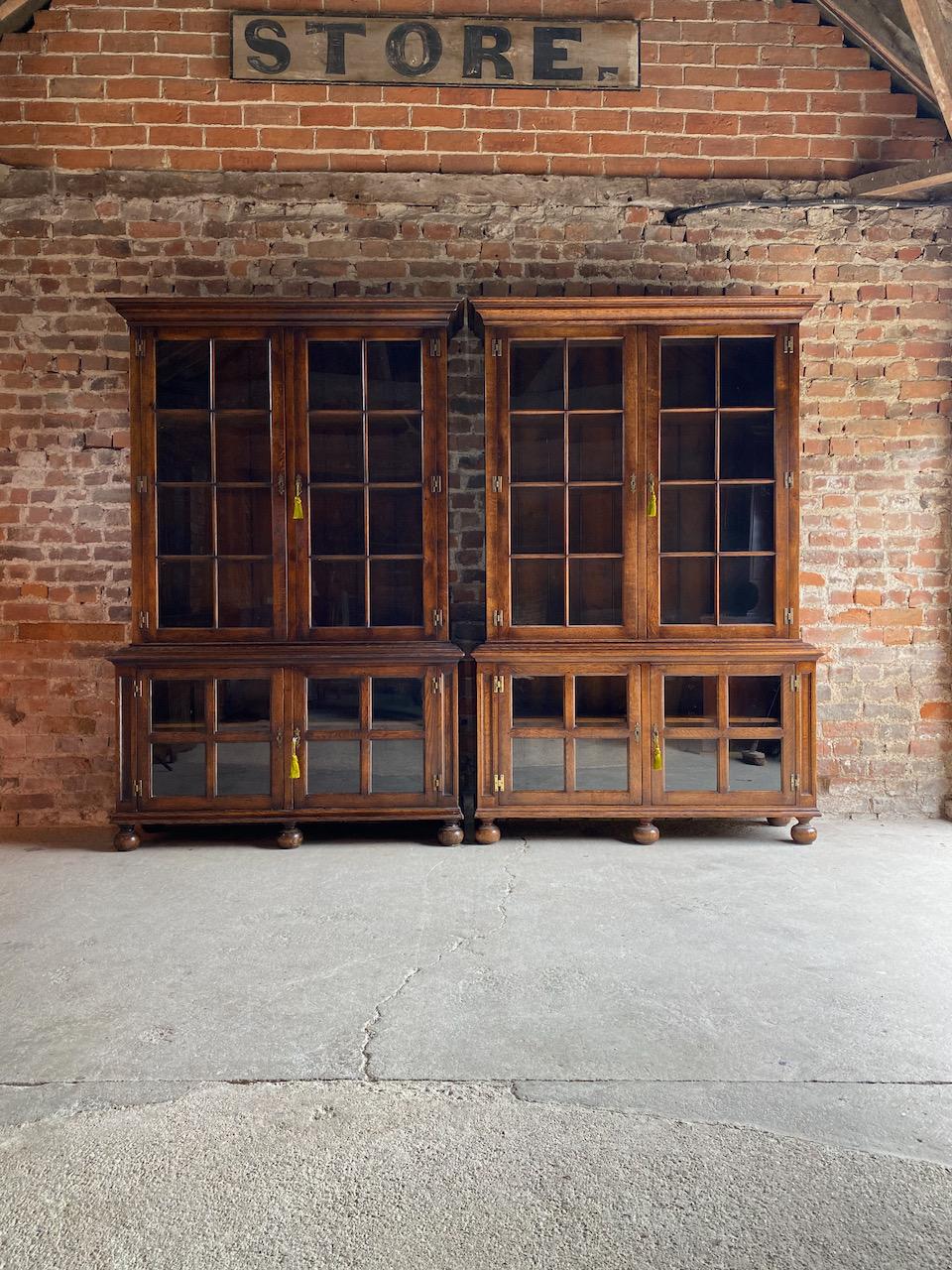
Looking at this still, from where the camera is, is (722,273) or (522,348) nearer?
(522,348)

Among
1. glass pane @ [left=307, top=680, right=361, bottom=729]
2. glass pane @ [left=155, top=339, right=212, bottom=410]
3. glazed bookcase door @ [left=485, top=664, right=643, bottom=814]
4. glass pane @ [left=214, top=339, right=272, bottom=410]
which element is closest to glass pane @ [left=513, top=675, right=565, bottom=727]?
glazed bookcase door @ [left=485, top=664, right=643, bottom=814]

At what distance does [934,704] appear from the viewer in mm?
4719

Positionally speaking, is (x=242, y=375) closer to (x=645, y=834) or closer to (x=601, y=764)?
(x=601, y=764)

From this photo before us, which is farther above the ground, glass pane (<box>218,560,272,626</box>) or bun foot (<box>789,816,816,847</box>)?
glass pane (<box>218,560,272,626</box>)

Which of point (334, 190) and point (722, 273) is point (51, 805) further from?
point (722, 273)

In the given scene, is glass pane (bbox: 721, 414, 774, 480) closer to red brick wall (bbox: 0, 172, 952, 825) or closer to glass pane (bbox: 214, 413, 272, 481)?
red brick wall (bbox: 0, 172, 952, 825)

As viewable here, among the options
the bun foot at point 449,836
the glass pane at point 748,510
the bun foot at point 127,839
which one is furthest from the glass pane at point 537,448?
the bun foot at point 127,839

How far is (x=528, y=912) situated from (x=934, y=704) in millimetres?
2616

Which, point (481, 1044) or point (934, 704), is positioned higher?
→ point (934, 704)

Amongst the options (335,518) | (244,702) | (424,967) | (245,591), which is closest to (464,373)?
(335,518)

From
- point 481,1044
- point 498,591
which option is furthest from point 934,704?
point 481,1044

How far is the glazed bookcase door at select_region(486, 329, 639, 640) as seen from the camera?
4.25 meters

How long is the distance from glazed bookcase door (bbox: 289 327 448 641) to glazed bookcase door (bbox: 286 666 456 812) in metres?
0.21

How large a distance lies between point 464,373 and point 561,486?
2.73ft
